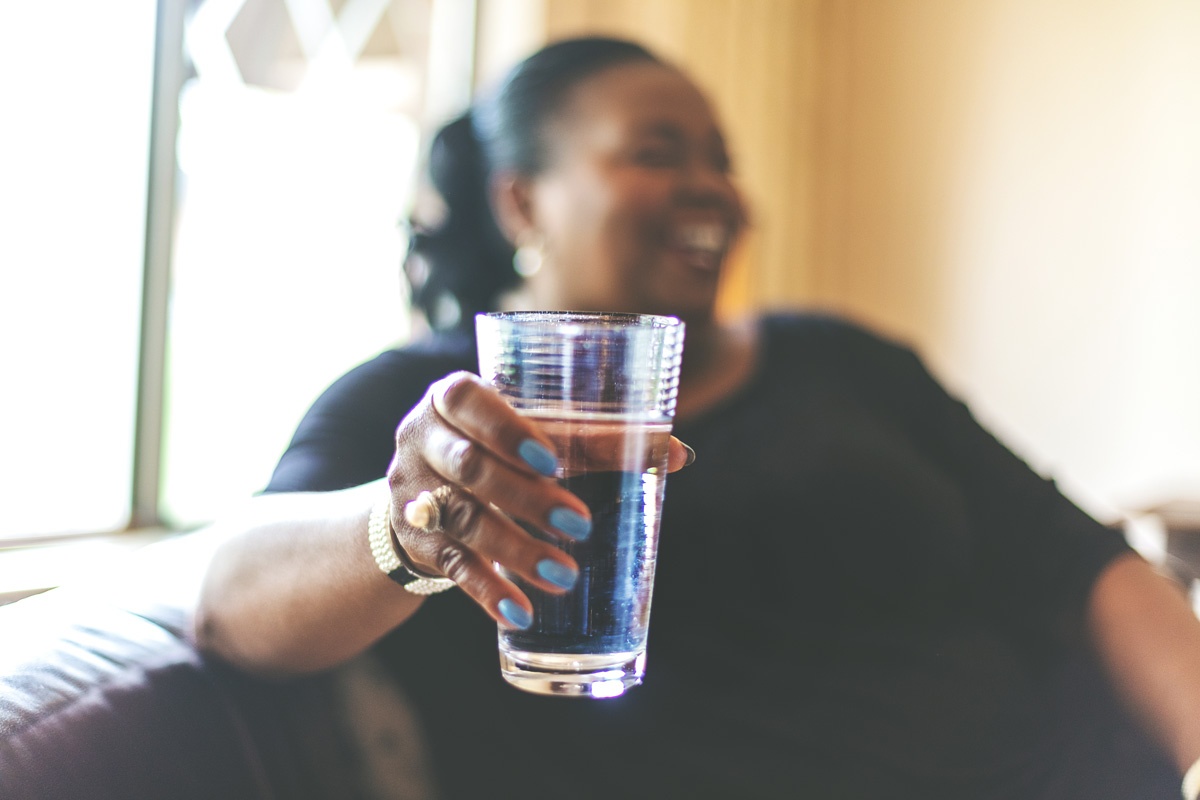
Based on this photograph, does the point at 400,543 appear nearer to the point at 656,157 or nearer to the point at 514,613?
the point at 514,613

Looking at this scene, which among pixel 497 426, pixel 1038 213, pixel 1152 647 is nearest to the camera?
pixel 497 426

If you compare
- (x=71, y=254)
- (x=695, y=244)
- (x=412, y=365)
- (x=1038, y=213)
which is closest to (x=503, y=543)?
(x=412, y=365)

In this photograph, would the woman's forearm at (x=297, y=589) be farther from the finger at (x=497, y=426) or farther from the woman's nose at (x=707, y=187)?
the woman's nose at (x=707, y=187)

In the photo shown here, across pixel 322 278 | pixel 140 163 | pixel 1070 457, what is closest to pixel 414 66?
pixel 322 278

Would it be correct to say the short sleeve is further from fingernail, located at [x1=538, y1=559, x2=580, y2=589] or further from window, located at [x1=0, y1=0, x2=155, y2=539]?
window, located at [x1=0, y1=0, x2=155, y2=539]

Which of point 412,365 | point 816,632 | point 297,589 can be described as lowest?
point 816,632

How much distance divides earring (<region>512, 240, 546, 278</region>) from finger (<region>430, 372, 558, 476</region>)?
0.97 m

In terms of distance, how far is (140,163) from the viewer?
2.11 m

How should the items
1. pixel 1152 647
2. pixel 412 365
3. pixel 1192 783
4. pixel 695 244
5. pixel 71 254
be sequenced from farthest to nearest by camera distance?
pixel 71 254, pixel 695 244, pixel 412 365, pixel 1152 647, pixel 1192 783

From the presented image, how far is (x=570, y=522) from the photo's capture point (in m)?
0.54

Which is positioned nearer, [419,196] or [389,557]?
[389,557]

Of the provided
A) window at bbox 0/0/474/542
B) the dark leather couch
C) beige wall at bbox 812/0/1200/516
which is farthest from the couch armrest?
beige wall at bbox 812/0/1200/516

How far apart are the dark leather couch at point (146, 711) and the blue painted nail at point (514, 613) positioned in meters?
0.33

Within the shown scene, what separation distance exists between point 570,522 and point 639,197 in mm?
890
